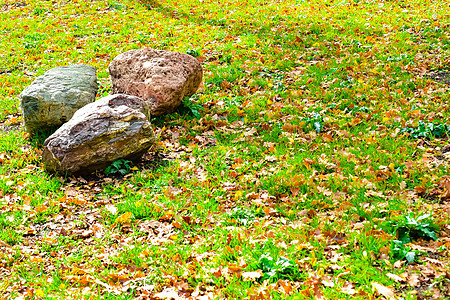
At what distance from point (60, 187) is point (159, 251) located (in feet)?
6.54

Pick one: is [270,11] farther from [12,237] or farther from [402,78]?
[12,237]

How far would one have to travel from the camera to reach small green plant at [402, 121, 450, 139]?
4844mm

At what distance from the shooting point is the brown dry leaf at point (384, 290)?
2.62 metres

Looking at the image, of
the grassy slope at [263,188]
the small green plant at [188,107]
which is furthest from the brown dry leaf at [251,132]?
the small green plant at [188,107]

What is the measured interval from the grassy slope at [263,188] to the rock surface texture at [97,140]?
0.24 m

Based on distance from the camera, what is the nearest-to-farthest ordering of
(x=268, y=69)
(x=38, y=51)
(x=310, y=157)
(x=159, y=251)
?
(x=159, y=251)
(x=310, y=157)
(x=268, y=69)
(x=38, y=51)

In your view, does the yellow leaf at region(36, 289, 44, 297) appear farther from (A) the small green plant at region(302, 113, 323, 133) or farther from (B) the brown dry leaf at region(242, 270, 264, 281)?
(A) the small green plant at region(302, 113, 323, 133)

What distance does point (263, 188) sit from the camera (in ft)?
14.3

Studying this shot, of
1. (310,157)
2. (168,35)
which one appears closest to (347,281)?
(310,157)

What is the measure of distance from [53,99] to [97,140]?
4.82ft

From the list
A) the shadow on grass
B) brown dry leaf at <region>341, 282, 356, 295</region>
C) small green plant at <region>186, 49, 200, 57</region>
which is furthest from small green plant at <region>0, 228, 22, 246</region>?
the shadow on grass

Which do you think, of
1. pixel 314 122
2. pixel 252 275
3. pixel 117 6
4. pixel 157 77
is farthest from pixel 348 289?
pixel 117 6

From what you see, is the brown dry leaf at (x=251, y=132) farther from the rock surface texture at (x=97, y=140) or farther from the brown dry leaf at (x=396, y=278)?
the brown dry leaf at (x=396, y=278)

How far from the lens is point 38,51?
32.1 ft
